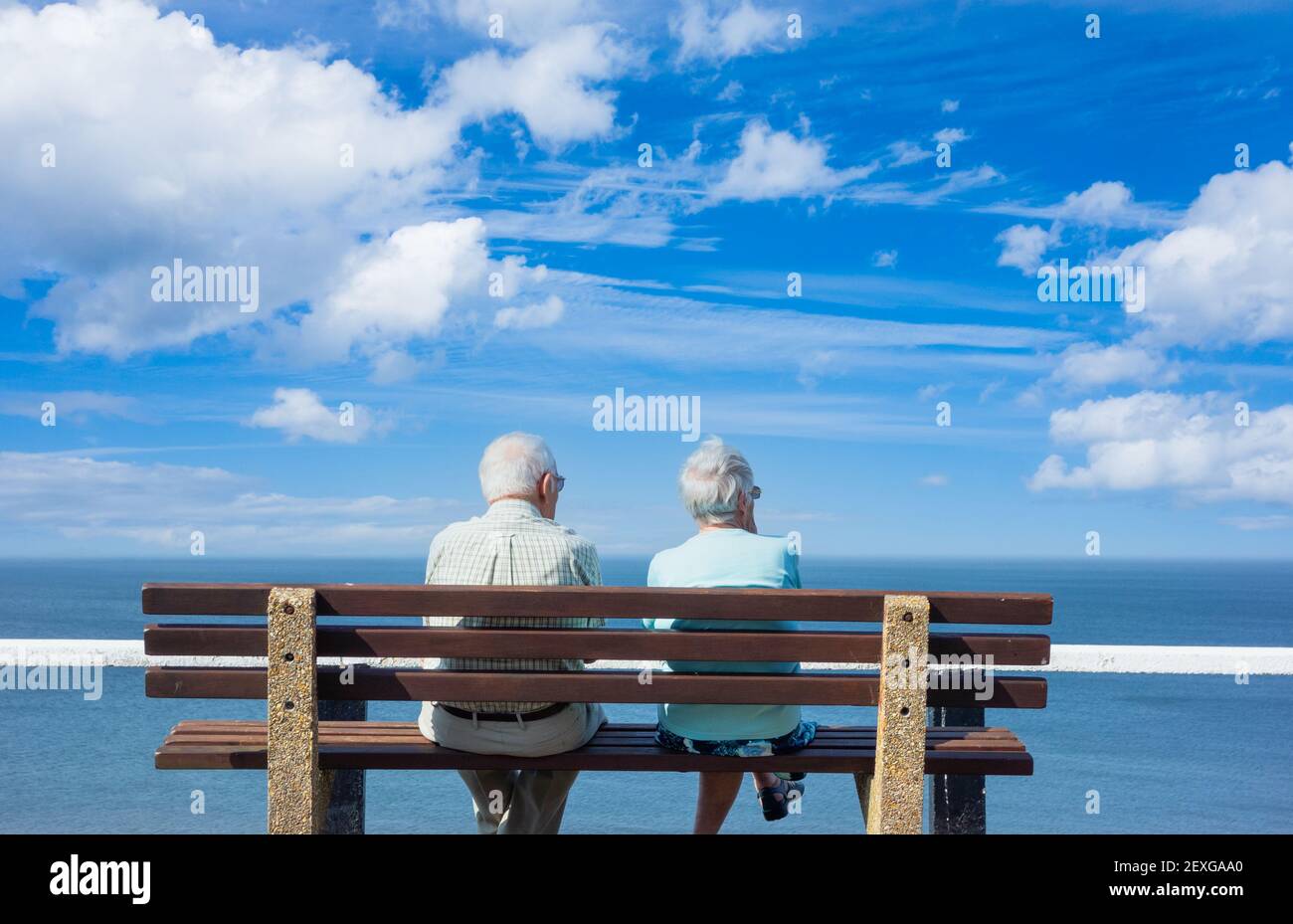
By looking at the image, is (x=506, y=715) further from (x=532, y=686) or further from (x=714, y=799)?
(x=714, y=799)

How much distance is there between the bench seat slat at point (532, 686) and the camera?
121 inches

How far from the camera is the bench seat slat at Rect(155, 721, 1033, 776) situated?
10.6 feet

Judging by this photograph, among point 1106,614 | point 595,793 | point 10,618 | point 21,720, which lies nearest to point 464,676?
point 595,793

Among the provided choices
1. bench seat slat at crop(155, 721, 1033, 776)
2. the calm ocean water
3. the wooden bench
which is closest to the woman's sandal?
bench seat slat at crop(155, 721, 1033, 776)

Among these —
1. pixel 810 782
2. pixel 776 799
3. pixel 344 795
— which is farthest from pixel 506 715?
pixel 810 782

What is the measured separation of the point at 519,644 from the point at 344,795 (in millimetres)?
1245

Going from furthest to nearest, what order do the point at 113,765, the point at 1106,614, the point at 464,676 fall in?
1. the point at 1106,614
2. the point at 113,765
3. the point at 464,676

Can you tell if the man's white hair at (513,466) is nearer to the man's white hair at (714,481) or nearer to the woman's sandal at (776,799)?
the man's white hair at (714,481)

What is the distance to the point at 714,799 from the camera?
3.74 metres

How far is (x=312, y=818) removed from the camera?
3.16 metres

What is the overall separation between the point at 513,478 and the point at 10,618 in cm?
10421
